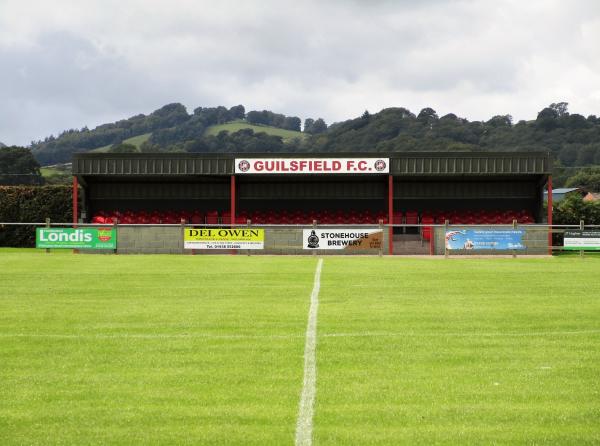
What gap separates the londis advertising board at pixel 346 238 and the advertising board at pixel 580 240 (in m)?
7.76

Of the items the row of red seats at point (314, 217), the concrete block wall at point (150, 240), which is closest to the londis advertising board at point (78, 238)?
the concrete block wall at point (150, 240)

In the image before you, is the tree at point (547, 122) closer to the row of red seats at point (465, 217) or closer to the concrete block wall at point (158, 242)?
the row of red seats at point (465, 217)

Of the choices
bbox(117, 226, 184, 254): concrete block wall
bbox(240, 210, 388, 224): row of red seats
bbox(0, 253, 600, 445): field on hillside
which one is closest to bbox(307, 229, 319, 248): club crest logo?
bbox(117, 226, 184, 254): concrete block wall

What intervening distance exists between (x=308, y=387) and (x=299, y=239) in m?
21.4

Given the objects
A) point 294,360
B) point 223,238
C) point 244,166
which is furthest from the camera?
point 244,166

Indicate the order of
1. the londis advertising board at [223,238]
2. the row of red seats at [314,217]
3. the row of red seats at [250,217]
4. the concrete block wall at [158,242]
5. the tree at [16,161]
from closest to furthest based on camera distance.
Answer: the londis advertising board at [223,238]
the concrete block wall at [158,242]
the row of red seats at [250,217]
the row of red seats at [314,217]
the tree at [16,161]

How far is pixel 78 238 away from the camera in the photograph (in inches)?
1226

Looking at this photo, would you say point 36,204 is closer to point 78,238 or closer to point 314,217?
point 78,238

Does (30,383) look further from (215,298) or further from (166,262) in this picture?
(166,262)

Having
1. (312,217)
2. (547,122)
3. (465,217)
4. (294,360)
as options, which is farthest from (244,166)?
(547,122)

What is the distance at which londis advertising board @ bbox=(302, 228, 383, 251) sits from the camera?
29969 mm

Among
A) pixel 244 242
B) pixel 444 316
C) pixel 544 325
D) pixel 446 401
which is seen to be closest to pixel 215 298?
pixel 444 316

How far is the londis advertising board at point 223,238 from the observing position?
98.7ft

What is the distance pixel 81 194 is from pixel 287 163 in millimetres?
12991
